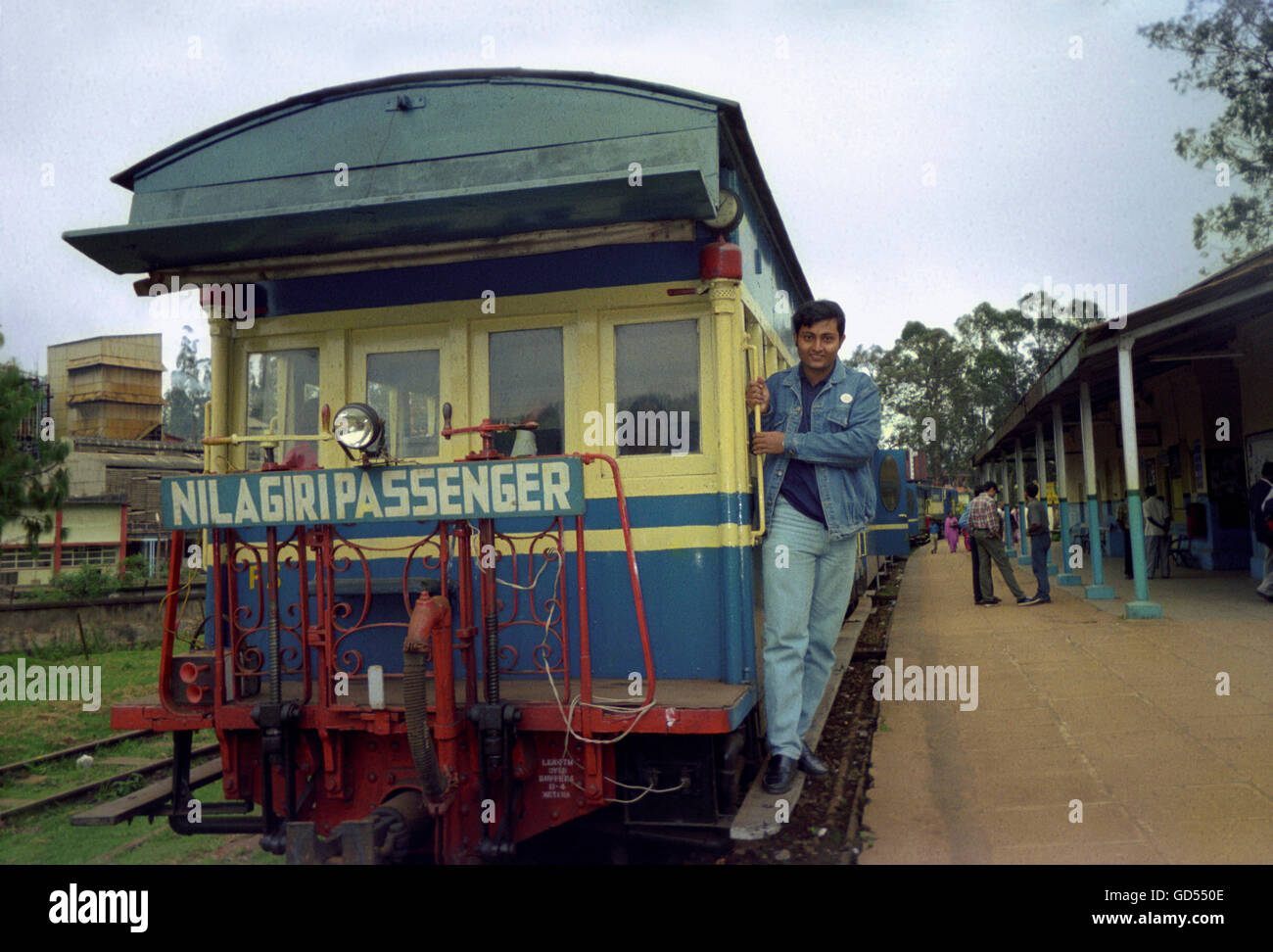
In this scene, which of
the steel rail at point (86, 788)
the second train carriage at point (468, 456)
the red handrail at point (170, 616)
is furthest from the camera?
the steel rail at point (86, 788)

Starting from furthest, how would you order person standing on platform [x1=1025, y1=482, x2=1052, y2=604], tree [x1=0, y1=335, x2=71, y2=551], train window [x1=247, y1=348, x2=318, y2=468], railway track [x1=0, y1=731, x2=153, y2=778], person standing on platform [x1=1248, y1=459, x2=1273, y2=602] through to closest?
person standing on platform [x1=1025, y1=482, x2=1052, y2=604], tree [x1=0, y1=335, x2=71, y2=551], person standing on platform [x1=1248, y1=459, x2=1273, y2=602], railway track [x1=0, y1=731, x2=153, y2=778], train window [x1=247, y1=348, x2=318, y2=468]

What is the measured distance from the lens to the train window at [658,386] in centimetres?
385

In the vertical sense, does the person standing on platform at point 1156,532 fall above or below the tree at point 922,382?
below

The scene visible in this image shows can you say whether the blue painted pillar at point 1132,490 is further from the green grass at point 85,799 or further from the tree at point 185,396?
the tree at point 185,396

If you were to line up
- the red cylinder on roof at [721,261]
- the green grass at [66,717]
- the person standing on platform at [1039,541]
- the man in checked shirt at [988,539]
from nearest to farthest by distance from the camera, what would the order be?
the red cylinder on roof at [721,261], the green grass at [66,717], the person standing on platform at [1039,541], the man in checked shirt at [988,539]

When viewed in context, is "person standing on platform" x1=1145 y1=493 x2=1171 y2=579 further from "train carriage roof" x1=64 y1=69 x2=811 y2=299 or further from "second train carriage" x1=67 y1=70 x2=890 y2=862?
"train carriage roof" x1=64 y1=69 x2=811 y2=299

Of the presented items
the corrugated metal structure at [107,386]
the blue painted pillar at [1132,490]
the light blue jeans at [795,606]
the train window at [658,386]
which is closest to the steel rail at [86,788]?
the train window at [658,386]

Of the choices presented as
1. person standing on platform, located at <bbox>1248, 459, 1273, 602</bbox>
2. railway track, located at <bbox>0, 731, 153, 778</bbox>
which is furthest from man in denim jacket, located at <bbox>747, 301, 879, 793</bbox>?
person standing on platform, located at <bbox>1248, 459, 1273, 602</bbox>

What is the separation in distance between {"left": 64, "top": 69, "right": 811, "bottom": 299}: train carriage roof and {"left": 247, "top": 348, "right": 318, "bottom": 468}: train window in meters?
0.51

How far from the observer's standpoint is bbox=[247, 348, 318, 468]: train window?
13.9 feet

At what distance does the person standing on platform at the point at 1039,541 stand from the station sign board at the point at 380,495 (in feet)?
31.9

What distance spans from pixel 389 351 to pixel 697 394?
1432 millimetres
